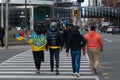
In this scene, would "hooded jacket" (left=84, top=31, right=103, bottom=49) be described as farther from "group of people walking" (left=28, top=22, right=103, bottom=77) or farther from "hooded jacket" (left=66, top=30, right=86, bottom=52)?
"hooded jacket" (left=66, top=30, right=86, bottom=52)

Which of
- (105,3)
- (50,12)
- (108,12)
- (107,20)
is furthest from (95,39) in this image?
(105,3)

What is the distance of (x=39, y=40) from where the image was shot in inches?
669

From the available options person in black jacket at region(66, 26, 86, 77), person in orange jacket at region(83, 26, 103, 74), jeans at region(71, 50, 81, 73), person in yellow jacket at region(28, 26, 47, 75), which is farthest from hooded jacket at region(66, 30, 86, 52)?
person in yellow jacket at region(28, 26, 47, 75)

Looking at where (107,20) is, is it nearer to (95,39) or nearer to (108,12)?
(108,12)

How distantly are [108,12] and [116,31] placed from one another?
177 feet

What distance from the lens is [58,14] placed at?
449 ft

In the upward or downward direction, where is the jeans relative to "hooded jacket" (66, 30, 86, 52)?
downward

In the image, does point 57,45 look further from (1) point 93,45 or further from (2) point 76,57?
(1) point 93,45

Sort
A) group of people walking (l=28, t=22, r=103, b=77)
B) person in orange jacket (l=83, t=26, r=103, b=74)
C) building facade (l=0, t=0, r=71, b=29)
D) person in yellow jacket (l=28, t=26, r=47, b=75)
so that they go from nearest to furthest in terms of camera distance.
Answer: group of people walking (l=28, t=22, r=103, b=77), person in orange jacket (l=83, t=26, r=103, b=74), person in yellow jacket (l=28, t=26, r=47, b=75), building facade (l=0, t=0, r=71, b=29)

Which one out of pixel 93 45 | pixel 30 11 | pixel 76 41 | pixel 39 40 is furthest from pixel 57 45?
pixel 30 11

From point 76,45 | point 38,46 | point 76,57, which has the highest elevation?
point 76,45

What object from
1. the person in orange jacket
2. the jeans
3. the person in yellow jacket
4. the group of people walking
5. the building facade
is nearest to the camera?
the jeans

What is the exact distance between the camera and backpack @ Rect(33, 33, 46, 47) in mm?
16959

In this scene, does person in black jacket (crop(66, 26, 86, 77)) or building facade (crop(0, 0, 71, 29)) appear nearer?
person in black jacket (crop(66, 26, 86, 77))
